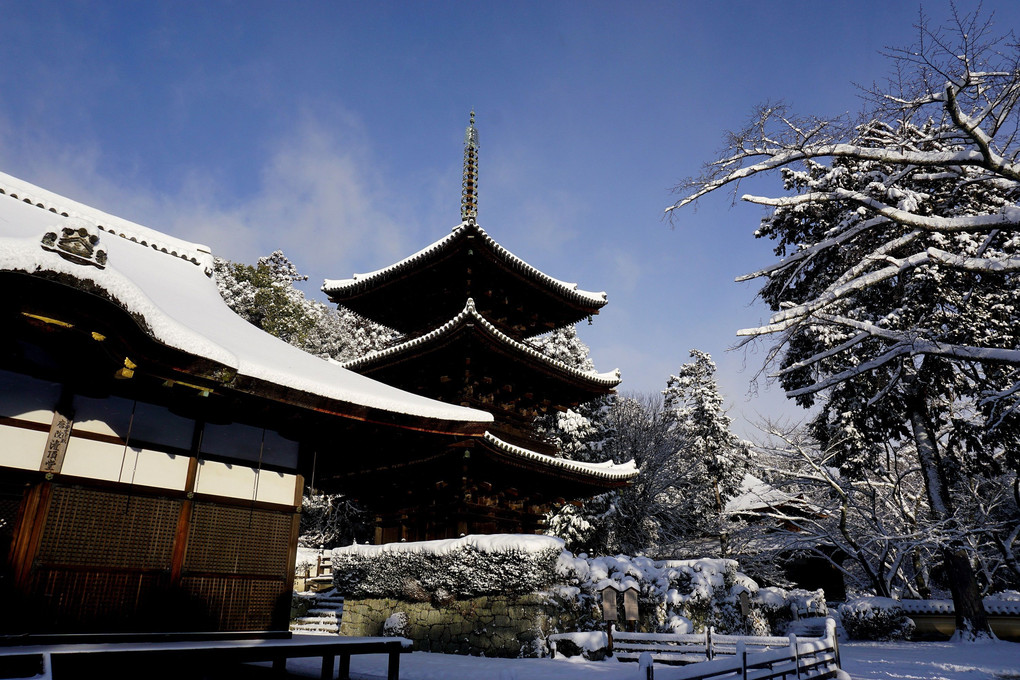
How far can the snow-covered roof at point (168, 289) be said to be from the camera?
5.02 metres

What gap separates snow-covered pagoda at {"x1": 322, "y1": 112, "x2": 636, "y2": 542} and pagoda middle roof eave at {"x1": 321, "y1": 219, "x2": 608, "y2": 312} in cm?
4

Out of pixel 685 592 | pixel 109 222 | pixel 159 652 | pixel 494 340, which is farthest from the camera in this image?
pixel 685 592

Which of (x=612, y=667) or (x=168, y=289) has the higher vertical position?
(x=168, y=289)

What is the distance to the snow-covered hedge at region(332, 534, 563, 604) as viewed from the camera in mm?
13391

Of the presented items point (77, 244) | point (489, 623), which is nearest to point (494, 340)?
point (489, 623)

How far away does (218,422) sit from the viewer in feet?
23.5

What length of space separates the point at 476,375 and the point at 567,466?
3.98 m

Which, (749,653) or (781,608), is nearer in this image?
(749,653)

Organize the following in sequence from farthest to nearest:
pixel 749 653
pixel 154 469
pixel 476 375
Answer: pixel 476 375 → pixel 749 653 → pixel 154 469

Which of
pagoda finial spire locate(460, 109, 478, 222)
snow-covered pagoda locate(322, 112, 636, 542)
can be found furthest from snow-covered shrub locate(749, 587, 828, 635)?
pagoda finial spire locate(460, 109, 478, 222)

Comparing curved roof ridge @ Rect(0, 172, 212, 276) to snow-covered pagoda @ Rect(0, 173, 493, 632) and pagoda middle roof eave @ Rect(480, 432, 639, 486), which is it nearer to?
snow-covered pagoda @ Rect(0, 173, 493, 632)

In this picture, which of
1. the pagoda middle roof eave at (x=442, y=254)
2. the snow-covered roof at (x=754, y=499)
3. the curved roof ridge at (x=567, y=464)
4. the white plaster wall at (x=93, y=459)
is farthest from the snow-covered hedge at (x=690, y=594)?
the white plaster wall at (x=93, y=459)

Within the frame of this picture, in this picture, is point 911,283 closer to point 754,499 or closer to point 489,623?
point 489,623

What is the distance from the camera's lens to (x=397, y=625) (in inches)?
584
